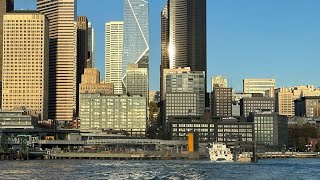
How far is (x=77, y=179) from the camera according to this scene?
413 feet

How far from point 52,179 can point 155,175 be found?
2408cm

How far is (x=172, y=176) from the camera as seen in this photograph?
455 feet

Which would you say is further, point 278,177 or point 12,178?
point 278,177

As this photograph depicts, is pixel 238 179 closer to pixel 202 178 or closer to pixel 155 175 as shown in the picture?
pixel 202 178

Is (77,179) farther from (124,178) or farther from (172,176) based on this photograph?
(172,176)

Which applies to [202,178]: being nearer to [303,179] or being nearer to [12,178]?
[303,179]

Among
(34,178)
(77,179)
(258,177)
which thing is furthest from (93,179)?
(258,177)

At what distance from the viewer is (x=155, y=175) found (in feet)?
467

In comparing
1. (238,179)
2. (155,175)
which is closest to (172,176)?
(155,175)

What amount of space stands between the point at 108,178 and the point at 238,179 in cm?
2400

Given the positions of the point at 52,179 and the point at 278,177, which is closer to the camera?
the point at 52,179

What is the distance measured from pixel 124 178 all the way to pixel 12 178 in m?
20.2

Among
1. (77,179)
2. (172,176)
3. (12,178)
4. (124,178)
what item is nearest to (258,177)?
(172,176)

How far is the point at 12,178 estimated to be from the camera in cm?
12800
